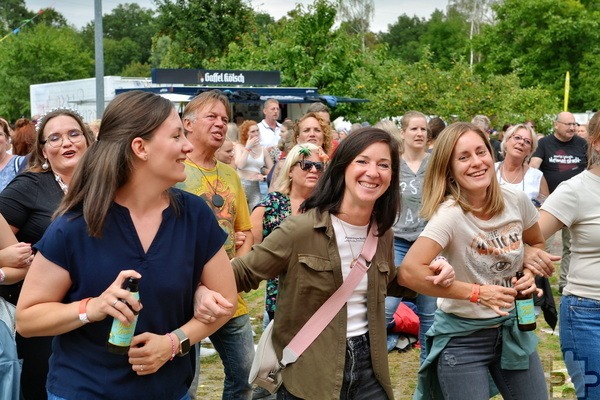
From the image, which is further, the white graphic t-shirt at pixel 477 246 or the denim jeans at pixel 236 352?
the denim jeans at pixel 236 352

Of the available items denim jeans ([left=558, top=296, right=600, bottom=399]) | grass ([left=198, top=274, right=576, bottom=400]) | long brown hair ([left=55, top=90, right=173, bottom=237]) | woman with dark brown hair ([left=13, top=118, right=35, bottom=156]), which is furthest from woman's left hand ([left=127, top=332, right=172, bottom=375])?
woman with dark brown hair ([left=13, top=118, right=35, bottom=156])

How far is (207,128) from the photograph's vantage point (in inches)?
199

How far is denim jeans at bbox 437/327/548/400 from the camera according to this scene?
13.3ft

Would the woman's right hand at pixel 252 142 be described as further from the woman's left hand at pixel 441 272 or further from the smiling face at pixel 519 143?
the woman's left hand at pixel 441 272

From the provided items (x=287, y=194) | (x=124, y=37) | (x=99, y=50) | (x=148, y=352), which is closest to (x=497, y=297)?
(x=148, y=352)

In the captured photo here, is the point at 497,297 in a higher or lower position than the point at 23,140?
lower

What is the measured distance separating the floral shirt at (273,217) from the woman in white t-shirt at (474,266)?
1554 millimetres

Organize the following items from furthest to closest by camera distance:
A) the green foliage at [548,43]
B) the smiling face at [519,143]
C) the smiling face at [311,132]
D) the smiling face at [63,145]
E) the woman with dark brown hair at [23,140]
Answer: the green foliage at [548,43] → the smiling face at [519,143] → the woman with dark brown hair at [23,140] → the smiling face at [311,132] → the smiling face at [63,145]

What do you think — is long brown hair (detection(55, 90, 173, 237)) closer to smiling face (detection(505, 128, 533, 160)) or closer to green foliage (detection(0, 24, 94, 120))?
smiling face (detection(505, 128, 533, 160))

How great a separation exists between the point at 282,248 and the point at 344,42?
25.5m

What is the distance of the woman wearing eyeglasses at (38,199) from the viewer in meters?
4.51

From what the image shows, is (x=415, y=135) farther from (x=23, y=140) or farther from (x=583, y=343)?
(x=23, y=140)

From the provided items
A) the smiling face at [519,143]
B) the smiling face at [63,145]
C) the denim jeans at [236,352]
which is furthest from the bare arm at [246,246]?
the smiling face at [519,143]

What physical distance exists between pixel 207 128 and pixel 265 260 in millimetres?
1576
